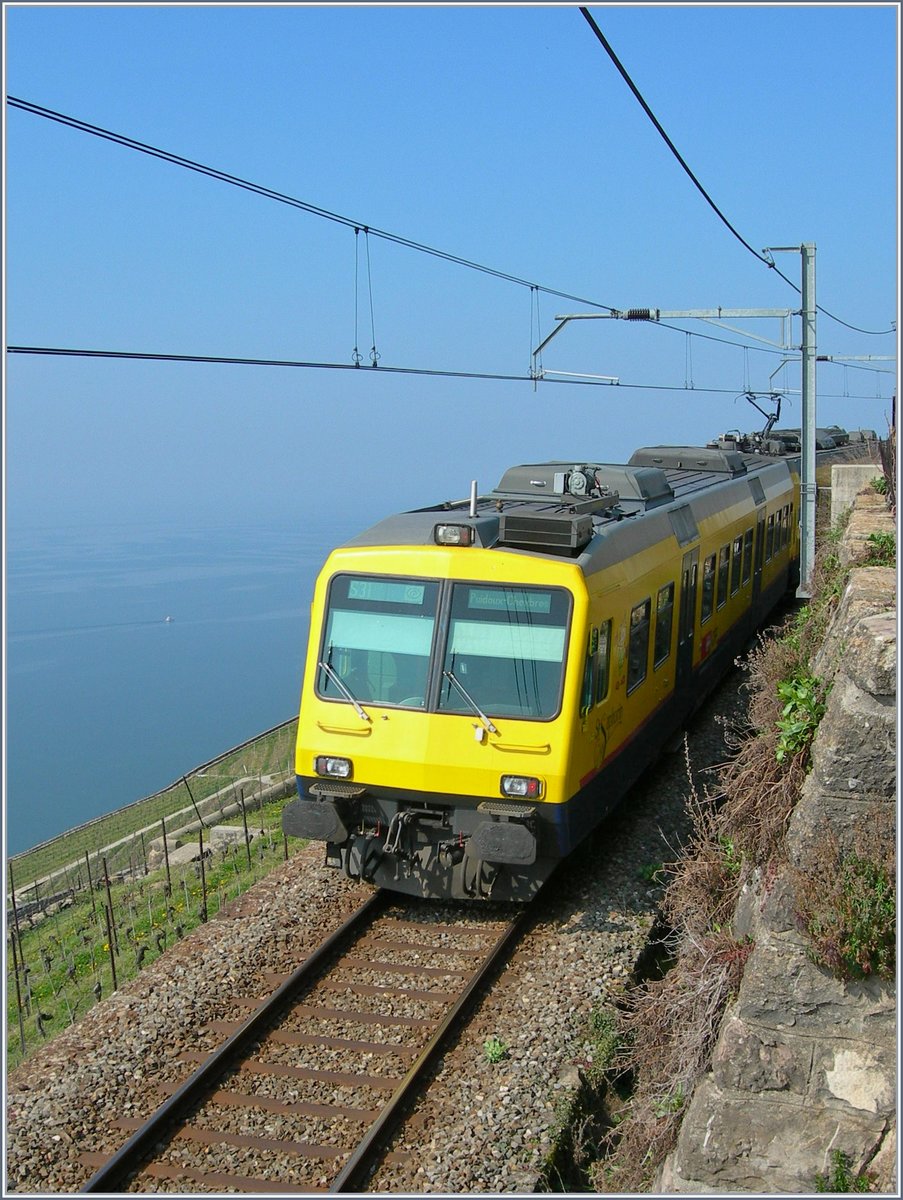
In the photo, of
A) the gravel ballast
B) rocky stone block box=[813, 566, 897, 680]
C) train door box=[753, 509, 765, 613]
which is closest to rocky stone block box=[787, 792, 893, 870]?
rocky stone block box=[813, 566, 897, 680]

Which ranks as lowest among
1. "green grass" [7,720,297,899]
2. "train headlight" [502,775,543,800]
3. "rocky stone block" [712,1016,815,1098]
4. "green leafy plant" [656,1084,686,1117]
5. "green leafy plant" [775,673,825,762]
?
"green grass" [7,720,297,899]

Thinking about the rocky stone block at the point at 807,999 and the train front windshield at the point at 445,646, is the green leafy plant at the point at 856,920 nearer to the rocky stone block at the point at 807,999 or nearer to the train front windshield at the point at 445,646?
the rocky stone block at the point at 807,999

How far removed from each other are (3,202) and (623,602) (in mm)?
5542

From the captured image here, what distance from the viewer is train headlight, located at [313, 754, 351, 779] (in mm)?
9164

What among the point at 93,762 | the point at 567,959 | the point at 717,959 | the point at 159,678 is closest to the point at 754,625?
the point at 567,959

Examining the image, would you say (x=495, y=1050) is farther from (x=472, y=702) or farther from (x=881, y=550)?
(x=881, y=550)

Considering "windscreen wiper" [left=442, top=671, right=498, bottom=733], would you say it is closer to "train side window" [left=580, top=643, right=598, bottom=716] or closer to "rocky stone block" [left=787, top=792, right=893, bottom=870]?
"train side window" [left=580, top=643, right=598, bottom=716]

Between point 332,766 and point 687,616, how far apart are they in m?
5.07

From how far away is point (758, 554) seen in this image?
18000 mm

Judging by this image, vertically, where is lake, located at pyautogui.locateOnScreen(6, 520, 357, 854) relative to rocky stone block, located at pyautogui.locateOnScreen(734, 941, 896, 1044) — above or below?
below

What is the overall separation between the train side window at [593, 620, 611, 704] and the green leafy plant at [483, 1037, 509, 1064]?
2883mm

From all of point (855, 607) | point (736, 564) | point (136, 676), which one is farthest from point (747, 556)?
point (136, 676)

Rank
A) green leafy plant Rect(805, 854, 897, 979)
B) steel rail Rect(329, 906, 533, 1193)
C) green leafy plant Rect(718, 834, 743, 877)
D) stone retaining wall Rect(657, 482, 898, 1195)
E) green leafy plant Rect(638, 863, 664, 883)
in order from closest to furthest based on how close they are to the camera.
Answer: green leafy plant Rect(805, 854, 897, 979)
stone retaining wall Rect(657, 482, 898, 1195)
steel rail Rect(329, 906, 533, 1193)
green leafy plant Rect(718, 834, 743, 877)
green leafy plant Rect(638, 863, 664, 883)

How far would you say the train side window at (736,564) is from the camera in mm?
15641
